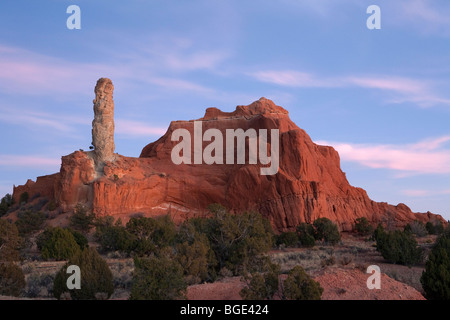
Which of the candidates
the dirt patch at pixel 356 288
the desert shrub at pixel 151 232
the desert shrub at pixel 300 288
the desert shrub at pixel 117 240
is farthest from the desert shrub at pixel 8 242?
the dirt patch at pixel 356 288

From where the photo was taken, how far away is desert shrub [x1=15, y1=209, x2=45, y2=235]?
1570 inches

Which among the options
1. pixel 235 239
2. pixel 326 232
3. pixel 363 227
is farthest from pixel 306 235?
pixel 235 239

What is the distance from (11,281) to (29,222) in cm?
3056

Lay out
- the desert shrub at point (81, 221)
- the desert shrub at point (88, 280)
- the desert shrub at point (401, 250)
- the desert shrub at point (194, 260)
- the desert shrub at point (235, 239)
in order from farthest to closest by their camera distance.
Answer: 1. the desert shrub at point (81, 221)
2. the desert shrub at point (401, 250)
3. the desert shrub at point (235, 239)
4. the desert shrub at point (194, 260)
5. the desert shrub at point (88, 280)

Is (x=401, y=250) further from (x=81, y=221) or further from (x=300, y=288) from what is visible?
(x=81, y=221)

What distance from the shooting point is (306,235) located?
35688 mm

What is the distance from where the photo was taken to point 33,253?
29.5m

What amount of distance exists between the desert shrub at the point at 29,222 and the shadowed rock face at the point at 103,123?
8326 millimetres

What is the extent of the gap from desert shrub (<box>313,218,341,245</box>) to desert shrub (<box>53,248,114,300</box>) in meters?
28.5

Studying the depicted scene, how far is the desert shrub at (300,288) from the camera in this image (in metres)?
10.0

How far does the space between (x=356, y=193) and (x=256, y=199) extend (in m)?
15.0

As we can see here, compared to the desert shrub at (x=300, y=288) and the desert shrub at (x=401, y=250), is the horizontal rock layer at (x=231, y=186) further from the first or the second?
the desert shrub at (x=300, y=288)
